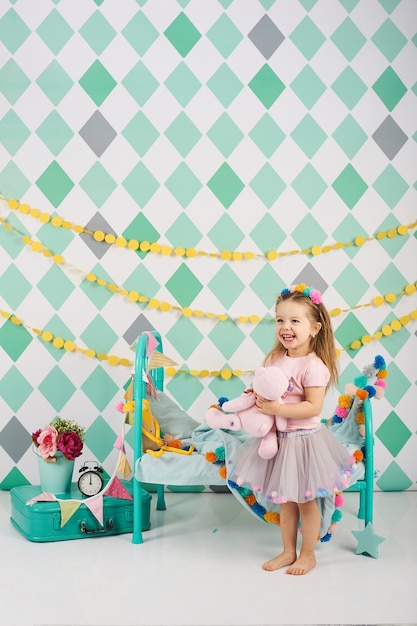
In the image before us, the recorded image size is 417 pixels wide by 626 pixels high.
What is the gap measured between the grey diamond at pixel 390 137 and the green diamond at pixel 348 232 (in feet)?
1.09

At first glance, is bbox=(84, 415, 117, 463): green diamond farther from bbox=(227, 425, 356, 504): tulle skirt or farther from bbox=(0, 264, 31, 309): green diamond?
bbox=(227, 425, 356, 504): tulle skirt

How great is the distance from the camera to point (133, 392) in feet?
8.70

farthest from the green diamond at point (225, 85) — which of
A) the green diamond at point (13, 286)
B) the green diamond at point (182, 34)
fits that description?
the green diamond at point (13, 286)

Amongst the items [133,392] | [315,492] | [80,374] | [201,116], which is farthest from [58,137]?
[315,492]

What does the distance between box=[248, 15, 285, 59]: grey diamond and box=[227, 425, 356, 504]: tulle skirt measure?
1.73m

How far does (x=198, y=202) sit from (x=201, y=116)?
1.22 ft

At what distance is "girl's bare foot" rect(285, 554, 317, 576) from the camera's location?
7.35 ft

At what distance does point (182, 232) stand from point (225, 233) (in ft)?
0.61

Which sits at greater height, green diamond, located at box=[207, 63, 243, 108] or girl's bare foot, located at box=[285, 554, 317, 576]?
green diamond, located at box=[207, 63, 243, 108]

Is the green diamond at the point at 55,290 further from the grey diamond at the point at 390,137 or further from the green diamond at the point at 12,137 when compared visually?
the grey diamond at the point at 390,137

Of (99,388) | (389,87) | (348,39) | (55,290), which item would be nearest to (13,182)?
(55,290)

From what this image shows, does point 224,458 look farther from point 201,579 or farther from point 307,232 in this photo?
point 307,232

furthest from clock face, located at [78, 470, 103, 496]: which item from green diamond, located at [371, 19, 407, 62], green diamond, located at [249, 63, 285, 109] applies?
green diamond, located at [371, 19, 407, 62]

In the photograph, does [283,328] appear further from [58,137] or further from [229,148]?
[58,137]
